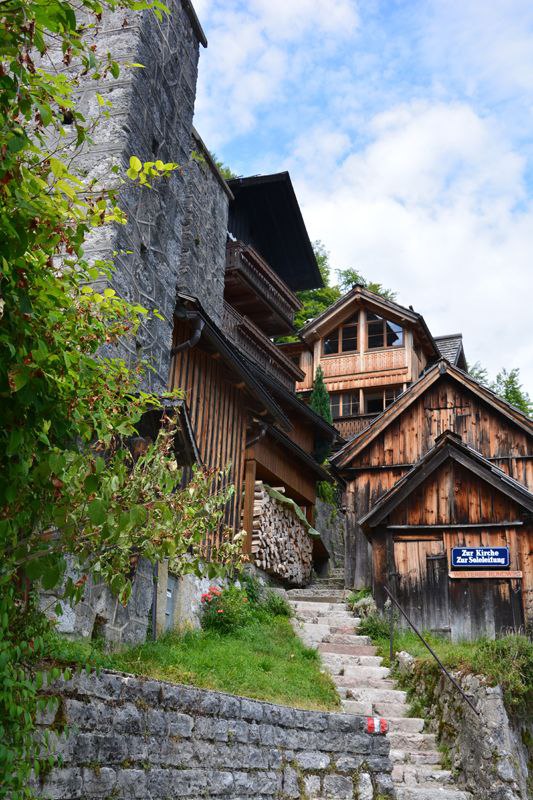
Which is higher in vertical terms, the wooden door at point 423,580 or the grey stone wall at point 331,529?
the grey stone wall at point 331,529

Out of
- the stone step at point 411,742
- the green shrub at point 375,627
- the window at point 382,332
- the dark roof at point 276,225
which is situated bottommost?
the stone step at point 411,742

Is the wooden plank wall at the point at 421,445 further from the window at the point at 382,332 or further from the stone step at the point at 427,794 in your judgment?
the window at the point at 382,332

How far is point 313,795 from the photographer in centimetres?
812

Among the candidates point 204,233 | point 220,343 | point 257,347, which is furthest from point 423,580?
point 257,347

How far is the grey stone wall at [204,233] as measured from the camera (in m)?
16.5

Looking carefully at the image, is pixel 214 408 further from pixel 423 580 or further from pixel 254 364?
pixel 254 364

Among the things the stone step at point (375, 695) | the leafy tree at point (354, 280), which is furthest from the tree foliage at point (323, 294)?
the stone step at point (375, 695)

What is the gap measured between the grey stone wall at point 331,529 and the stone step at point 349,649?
9.00 meters

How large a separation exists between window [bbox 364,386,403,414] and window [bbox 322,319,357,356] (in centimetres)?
178

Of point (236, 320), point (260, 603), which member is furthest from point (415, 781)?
point (236, 320)

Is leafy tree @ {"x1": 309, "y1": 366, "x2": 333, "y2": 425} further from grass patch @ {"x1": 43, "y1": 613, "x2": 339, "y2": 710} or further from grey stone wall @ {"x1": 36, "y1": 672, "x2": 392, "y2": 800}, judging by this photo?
grey stone wall @ {"x1": 36, "y1": 672, "x2": 392, "y2": 800}

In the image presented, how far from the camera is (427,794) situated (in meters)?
8.83

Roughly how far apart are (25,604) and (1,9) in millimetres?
3469

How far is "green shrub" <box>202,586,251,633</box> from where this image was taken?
39.0ft
